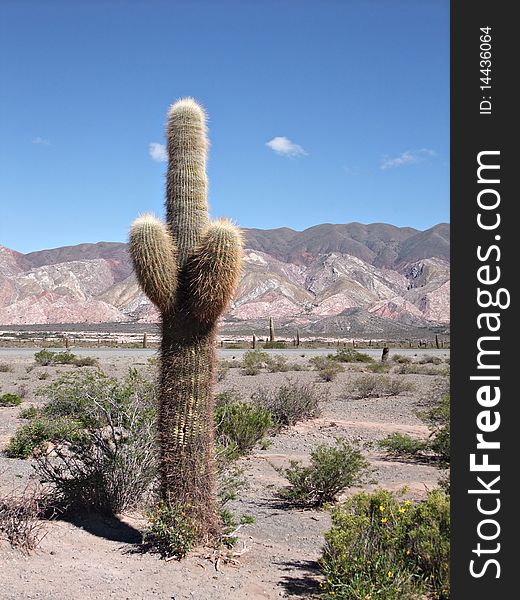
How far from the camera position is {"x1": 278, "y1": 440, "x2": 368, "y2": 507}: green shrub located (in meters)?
9.09

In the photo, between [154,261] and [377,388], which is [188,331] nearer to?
[154,261]

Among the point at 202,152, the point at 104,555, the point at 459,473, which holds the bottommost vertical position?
the point at 104,555

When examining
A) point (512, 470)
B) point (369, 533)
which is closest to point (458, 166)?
point (512, 470)

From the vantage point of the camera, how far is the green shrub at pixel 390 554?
5.12 m

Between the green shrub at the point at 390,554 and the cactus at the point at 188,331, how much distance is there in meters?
1.52

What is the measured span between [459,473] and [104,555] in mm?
3996

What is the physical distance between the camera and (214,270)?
6.51 m

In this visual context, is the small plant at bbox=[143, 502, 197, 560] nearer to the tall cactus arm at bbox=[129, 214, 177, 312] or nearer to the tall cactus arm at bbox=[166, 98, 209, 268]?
the tall cactus arm at bbox=[129, 214, 177, 312]

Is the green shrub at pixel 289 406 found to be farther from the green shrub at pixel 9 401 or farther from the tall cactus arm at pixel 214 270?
the tall cactus arm at pixel 214 270

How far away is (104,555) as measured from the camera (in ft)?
21.8

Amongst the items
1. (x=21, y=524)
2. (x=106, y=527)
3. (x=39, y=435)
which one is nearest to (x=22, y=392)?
(x=39, y=435)

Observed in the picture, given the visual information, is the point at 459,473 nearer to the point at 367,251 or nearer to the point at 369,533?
the point at 369,533

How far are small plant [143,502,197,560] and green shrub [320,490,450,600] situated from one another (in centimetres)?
150

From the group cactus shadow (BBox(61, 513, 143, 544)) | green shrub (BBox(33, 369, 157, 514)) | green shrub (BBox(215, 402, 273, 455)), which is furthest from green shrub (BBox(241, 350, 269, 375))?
cactus shadow (BBox(61, 513, 143, 544))
